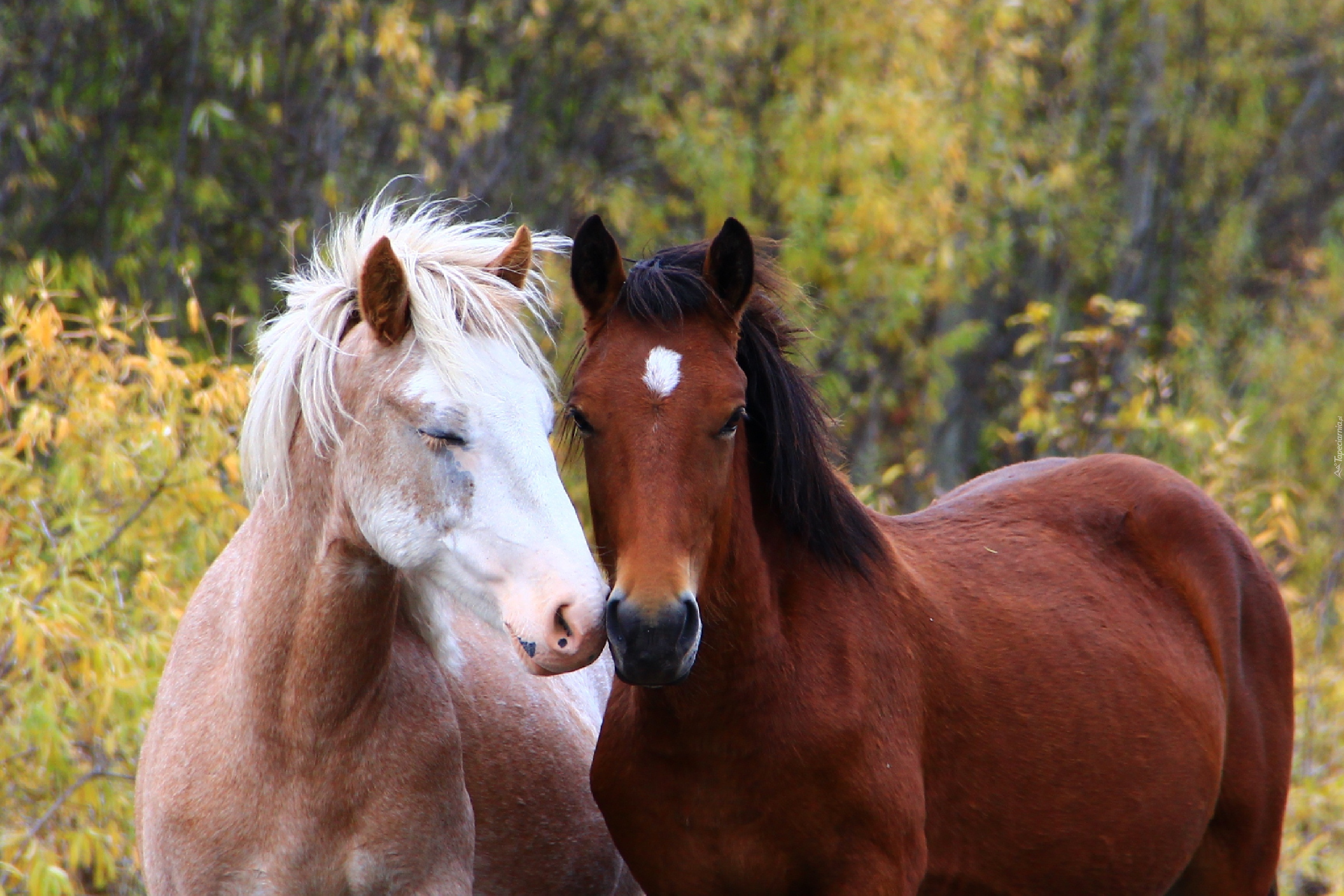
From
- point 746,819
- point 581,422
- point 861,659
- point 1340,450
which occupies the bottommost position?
point 1340,450

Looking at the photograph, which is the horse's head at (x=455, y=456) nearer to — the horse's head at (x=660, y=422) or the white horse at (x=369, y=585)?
the white horse at (x=369, y=585)

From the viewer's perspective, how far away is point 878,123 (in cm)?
952

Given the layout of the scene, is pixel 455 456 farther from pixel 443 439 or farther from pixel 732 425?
pixel 732 425

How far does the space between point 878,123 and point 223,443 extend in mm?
5923

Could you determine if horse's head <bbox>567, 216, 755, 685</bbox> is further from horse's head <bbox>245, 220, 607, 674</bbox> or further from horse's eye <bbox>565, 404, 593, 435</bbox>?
horse's head <bbox>245, 220, 607, 674</bbox>

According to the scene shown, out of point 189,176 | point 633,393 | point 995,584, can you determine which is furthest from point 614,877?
point 189,176

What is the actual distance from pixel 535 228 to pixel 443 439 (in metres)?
7.14

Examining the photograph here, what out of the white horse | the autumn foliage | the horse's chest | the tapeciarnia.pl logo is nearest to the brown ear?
the white horse

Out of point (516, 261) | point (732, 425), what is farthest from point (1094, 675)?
point (516, 261)

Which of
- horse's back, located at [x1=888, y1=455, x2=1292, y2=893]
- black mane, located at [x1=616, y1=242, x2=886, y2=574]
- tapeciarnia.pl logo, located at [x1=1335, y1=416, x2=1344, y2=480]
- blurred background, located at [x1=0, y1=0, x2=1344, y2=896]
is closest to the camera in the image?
black mane, located at [x1=616, y1=242, x2=886, y2=574]

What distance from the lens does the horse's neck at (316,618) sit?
281cm

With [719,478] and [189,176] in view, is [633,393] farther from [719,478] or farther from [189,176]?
[189,176]

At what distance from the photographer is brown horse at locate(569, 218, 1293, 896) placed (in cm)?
289

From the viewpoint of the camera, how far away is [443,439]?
266 cm
